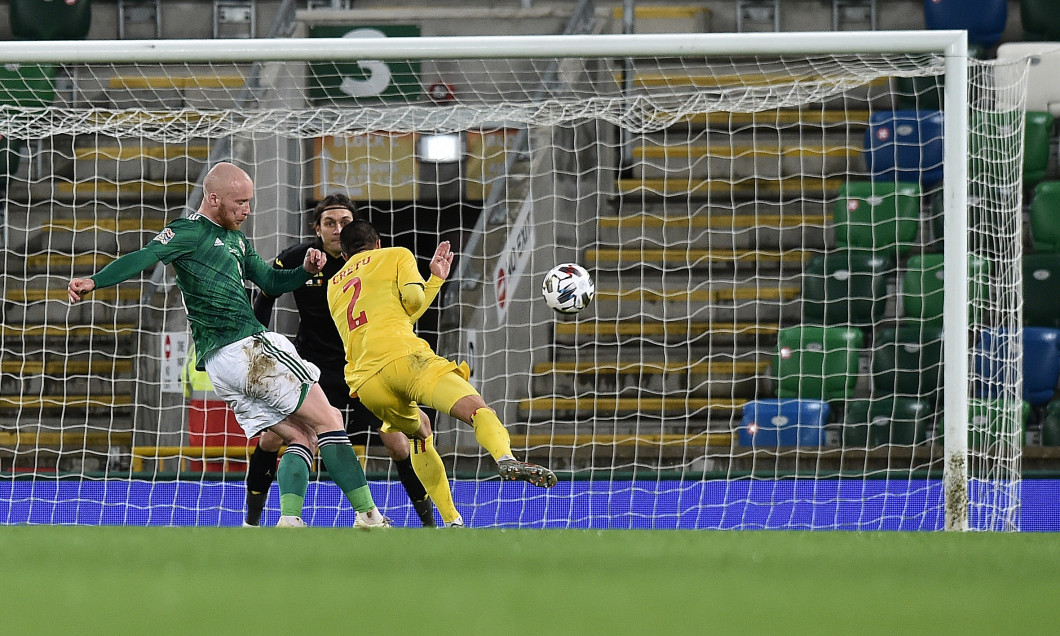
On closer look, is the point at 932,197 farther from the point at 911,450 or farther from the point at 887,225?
the point at 911,450

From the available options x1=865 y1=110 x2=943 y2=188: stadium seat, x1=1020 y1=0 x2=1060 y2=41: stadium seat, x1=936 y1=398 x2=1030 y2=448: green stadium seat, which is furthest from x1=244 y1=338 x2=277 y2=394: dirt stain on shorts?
x1=1020 y1=0 x2=1060 y2=41: stadium seat

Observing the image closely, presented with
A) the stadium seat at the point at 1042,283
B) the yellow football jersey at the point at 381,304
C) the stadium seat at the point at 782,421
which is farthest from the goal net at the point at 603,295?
the yellow football jersey at the point at 381,304

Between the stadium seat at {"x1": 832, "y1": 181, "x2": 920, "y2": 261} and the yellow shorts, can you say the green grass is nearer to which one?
the yellow shorts

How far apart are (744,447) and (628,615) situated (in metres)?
4.45

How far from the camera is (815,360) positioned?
21.2ft

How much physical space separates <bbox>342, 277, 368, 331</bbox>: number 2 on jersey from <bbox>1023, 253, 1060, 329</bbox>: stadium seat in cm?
473

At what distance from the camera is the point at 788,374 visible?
253 inches

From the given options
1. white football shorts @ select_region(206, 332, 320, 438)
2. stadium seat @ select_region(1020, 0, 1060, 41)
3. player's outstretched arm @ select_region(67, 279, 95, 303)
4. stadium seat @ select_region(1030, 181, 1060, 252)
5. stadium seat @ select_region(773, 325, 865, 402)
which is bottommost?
white football shorts @ select_region(206, 332, 320, 438)

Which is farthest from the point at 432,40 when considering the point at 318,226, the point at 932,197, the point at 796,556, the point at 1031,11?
the point at 1031,11

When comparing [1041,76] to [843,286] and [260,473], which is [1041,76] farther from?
[260,473]

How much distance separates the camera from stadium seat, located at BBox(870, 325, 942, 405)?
655 cm

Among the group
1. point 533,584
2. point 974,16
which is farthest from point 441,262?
point 974,16

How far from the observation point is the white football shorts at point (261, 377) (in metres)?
4.04

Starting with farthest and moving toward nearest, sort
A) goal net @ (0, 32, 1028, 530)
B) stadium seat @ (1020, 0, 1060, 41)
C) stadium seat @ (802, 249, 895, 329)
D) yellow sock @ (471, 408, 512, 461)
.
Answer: stadium seat @ (1020, 0, 1060, 41), stadium seat @ (802, 249, 895, 329), goal net @ (0, 32, 1028, 530), yellow sock @ (471, 408, 512, 461)
